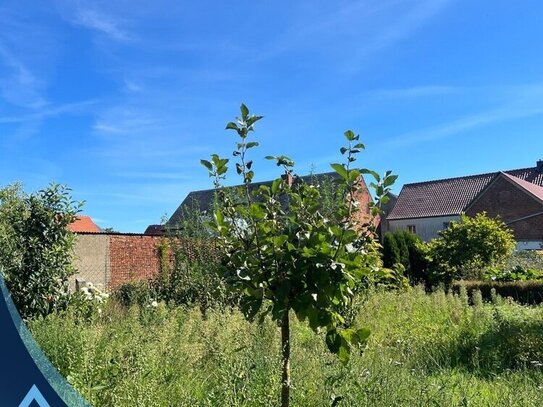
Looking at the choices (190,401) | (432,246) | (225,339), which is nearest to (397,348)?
(225,339)

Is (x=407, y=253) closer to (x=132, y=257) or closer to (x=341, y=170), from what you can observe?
(x=132, y=257)

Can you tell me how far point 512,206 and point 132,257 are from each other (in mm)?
27672

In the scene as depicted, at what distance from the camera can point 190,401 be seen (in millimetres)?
3191

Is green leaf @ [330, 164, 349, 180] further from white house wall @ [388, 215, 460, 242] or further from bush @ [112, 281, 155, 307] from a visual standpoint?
white house wall @ [388, 215, 460, 242]

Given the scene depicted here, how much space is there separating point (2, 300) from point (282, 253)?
122cm

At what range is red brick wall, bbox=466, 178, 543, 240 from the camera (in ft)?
113

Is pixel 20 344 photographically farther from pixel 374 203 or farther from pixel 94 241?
pixel 94 241

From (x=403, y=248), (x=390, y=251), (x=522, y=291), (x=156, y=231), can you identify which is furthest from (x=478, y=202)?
(x=522, y=291)

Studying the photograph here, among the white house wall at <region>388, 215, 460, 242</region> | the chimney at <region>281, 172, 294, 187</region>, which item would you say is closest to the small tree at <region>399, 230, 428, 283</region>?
the chimney at <region>281, 172, 294, 187</region>

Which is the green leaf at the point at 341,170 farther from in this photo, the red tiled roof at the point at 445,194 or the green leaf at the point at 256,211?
the red tiled roof at the point at 445,194

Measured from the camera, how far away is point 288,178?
310cm

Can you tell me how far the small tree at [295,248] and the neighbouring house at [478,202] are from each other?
33.0 metres

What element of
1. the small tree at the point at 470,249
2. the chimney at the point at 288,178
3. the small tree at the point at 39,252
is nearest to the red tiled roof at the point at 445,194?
the small tree at the point at 470,249

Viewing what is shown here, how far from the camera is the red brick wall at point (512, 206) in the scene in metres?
34.4
